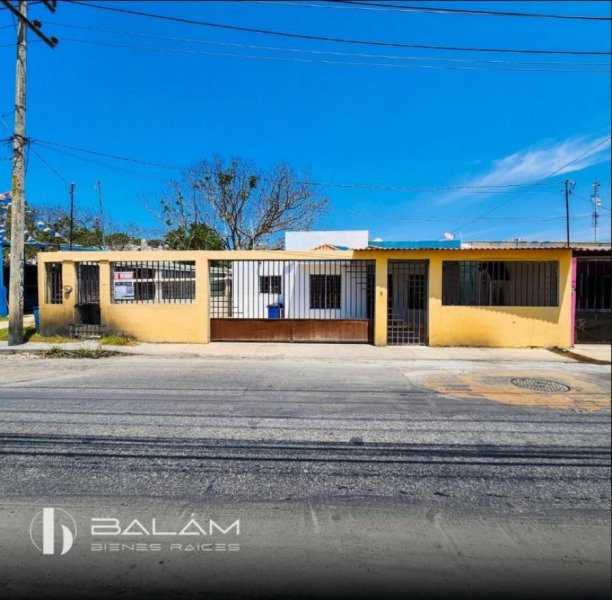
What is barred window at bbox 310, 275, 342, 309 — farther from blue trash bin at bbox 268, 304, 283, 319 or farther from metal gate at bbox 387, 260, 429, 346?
metal gate at bbox 387, 260, 429, 346

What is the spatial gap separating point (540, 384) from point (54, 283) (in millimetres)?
12970

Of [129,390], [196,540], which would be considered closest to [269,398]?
[129,390]

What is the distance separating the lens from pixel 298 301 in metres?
16.2

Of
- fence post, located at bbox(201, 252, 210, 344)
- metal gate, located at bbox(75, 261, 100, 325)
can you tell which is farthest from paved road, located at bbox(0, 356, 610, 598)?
metal gate, located at bbox(75, 261, 100, 325)

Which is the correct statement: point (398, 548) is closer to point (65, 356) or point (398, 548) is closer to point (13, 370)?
point (13, 370)

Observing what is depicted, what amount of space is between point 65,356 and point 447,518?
9960 mm

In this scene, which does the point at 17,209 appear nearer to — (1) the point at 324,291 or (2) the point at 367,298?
(1) the point at 324,291

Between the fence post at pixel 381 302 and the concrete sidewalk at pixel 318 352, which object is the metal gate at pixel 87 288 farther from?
the fence post at pixel 381 302

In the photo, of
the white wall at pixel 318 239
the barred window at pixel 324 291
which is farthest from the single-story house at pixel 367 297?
the white wall at pixel 318 239

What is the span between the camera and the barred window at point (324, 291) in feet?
51.2

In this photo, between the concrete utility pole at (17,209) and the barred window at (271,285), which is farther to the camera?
the barred window at (271,285)

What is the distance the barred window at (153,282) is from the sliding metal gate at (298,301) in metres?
0.83

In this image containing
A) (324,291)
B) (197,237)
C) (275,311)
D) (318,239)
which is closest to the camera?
(324,291)

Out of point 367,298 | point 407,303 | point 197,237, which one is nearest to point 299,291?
point 367,298
